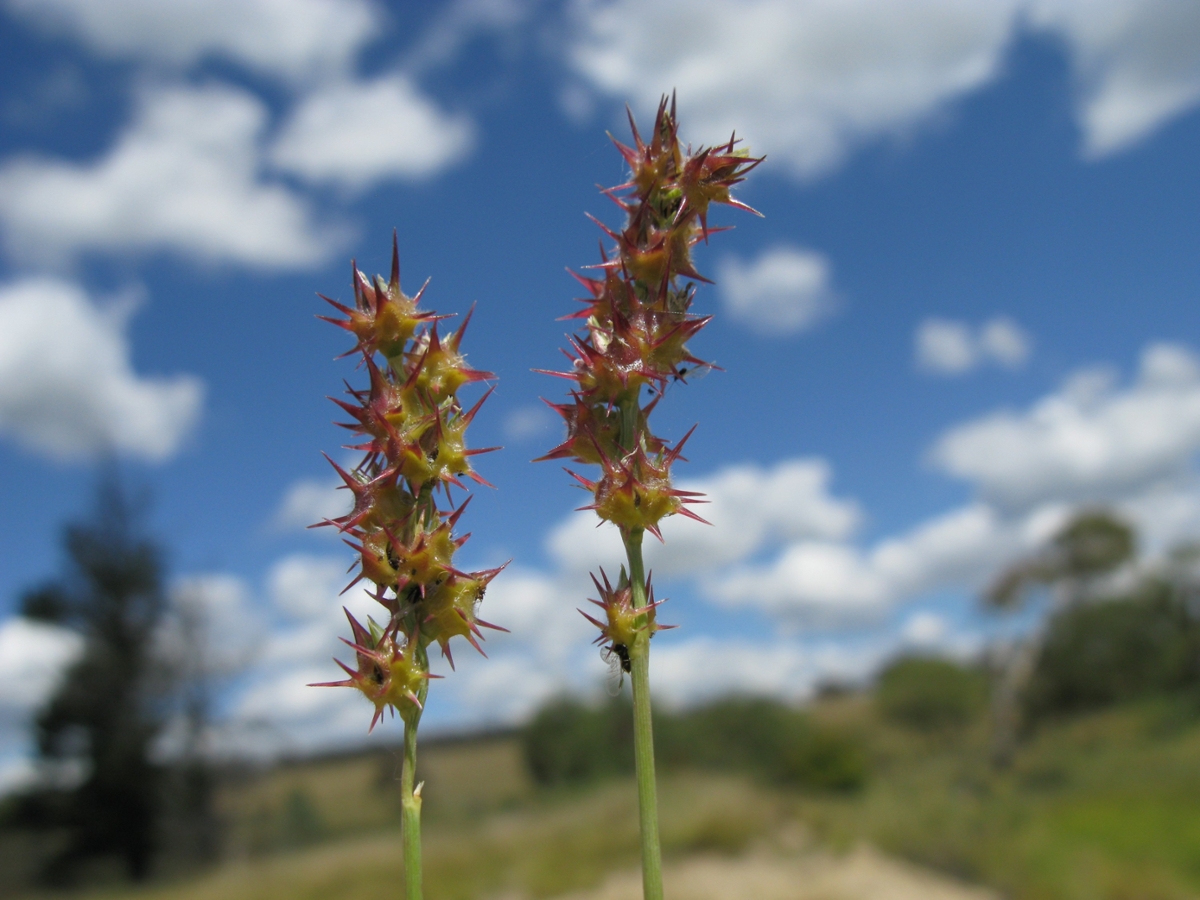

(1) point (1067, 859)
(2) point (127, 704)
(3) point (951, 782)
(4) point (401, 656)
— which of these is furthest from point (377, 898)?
(2) point (127, 704)

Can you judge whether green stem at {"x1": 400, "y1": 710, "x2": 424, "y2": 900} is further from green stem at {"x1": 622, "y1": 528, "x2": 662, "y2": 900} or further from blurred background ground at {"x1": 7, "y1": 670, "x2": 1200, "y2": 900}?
blurred background ground at {"x1": 7, "y1": 670, "x2": 1200, "y2": 900}

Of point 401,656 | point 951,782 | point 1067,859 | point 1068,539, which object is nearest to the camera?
point 401,656

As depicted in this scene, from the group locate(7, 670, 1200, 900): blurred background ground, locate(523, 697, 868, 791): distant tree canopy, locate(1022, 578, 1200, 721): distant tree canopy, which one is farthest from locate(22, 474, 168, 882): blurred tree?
locate(1022, 578, 1200, 721): distant tree canopy

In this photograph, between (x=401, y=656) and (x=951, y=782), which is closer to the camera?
(x=401, y=656)

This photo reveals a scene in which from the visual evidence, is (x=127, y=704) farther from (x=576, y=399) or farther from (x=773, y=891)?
(x=576, y=399)

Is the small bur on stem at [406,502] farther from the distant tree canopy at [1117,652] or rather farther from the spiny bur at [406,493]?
the distant tree canopy at [1117,652]
